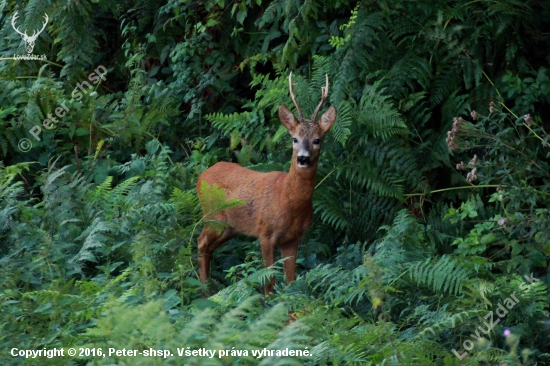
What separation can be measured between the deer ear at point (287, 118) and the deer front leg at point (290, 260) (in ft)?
3.03

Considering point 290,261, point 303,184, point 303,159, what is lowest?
point 290,261

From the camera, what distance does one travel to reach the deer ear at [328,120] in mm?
7391

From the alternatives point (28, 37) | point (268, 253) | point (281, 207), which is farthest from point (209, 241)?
point (28, 37)

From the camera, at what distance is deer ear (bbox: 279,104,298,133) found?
24.6ft

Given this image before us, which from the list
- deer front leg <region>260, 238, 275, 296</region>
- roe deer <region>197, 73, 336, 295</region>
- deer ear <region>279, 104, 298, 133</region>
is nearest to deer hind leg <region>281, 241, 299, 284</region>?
roe deer <region>197, 73, 336, 295</region>

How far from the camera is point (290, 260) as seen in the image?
7277 mm

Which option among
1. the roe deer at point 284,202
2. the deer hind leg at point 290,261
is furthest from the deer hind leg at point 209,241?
the deer hind leg at point 290,261

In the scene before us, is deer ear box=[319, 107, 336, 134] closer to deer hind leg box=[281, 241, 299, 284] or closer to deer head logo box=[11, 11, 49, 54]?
deer hind leg box=[281, 241, 299, 284]

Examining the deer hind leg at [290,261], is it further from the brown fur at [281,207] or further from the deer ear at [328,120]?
the deer ear at [328,120]

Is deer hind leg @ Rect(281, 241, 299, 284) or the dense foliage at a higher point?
the dense foliage

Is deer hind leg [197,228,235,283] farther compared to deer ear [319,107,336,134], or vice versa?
deer hind leg [197,228,235,283]

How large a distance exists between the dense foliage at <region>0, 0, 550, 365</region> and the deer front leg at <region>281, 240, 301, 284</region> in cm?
12

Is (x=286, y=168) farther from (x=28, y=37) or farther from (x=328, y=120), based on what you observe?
(x=28, y=37)

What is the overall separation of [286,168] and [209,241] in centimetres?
108
